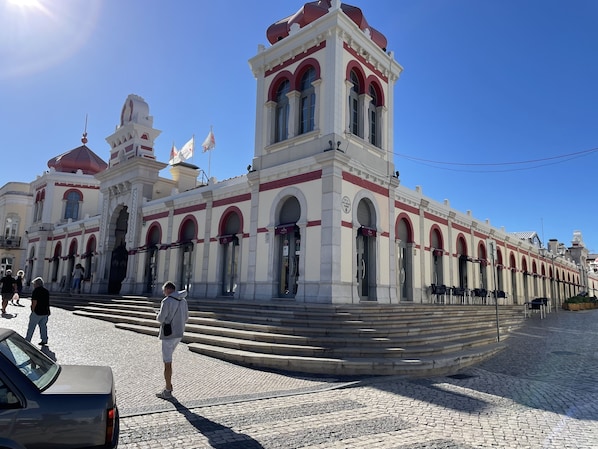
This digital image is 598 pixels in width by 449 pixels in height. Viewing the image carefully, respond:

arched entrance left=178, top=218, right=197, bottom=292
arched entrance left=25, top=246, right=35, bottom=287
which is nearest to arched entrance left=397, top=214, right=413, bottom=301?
arched entrance left=178, top=218, right=197, bottom=292

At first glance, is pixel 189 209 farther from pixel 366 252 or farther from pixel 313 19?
pixel 313 19

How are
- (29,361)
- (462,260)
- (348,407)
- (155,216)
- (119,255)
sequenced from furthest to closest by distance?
(119,255)
(462,260)
(155,216)
(348,407)
(29,361)

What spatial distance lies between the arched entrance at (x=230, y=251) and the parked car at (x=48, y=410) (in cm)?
1370

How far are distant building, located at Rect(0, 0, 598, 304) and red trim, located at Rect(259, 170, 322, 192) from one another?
0.13ft

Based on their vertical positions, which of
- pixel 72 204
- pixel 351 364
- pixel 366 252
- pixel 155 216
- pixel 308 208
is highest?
pixel 72 204

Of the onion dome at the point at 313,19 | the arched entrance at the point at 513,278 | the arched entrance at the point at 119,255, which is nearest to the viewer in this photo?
the onion dome at the point at 313,19

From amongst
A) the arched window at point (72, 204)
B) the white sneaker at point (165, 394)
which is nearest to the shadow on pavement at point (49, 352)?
the white sneaker at point (165, 394)

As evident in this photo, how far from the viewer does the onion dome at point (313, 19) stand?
1622cm

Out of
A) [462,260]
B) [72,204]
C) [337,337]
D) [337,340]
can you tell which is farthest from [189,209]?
[72,204]

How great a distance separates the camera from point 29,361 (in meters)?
3.52

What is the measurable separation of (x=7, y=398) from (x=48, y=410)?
29 cm

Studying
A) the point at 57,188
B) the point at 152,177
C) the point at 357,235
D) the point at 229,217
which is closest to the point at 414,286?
the point at 357,235

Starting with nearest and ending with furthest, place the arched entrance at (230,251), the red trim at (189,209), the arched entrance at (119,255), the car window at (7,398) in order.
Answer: the car window at (7,398)
the arched entrance at (230,251)
the red trim at (189,209)
the arched entrance at (119,255)

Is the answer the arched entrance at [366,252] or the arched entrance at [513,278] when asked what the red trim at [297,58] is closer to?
the arched entrance at [366,252]
